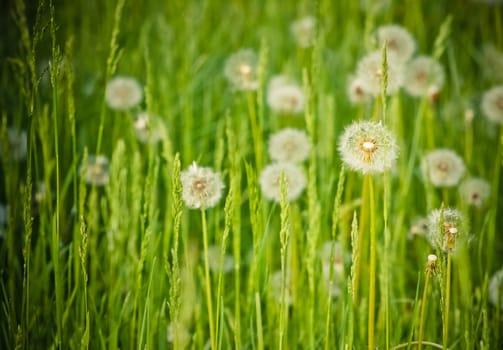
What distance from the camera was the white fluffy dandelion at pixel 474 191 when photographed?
1589 millimetres

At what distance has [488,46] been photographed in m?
2.58

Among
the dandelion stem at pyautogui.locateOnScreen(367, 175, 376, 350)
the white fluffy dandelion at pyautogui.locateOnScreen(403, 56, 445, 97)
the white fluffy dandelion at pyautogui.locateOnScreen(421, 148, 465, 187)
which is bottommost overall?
the dandelion stem at pyautogui.locateOnScreen(367, 175, 376, 350)

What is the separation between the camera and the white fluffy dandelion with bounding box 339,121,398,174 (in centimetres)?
97

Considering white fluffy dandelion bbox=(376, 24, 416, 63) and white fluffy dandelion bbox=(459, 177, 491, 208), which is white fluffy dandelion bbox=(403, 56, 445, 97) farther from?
white fluffy dandelion bbox=(459, 177, 491, 208)

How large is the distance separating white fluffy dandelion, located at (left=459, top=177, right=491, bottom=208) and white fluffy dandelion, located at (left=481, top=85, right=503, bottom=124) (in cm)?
26

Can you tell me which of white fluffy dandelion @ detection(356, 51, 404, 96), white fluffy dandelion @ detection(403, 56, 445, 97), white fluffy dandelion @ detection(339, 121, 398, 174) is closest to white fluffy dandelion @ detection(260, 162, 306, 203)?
white fluffy dandelion @ detection(356, 51, 404, 96)

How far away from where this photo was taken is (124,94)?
1.92m

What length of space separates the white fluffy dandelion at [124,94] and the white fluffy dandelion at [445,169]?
3.10 ft

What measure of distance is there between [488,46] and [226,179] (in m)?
1.56

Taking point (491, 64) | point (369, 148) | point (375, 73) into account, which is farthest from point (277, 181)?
point (491, 64)

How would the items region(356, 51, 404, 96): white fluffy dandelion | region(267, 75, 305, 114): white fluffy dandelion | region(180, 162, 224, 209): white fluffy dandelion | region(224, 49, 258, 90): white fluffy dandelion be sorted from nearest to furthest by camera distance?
region(180, 162, 224, 209): white fluffy dandelion, region(356, 51, 404, 96): white fluffy dandelion, region(267, 75, 305, 114): white fluffy dandelion, region(224, 49, 258, 90): white fluffy dandelion

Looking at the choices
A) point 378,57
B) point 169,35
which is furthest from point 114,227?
point 169,35

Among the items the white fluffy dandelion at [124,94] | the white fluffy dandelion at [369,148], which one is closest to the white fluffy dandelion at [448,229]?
the white fluffy dandelion at [369,148]

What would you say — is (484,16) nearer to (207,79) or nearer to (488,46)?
(488,46)
